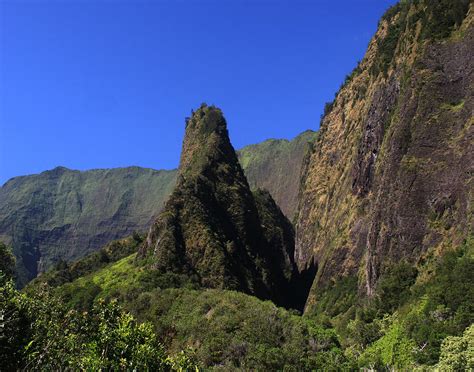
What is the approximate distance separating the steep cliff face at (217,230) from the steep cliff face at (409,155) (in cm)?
1834

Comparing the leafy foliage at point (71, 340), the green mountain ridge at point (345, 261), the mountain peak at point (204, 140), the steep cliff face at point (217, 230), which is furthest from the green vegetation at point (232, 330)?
the mountain peak at point (204, 140)

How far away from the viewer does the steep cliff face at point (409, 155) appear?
58125 mm

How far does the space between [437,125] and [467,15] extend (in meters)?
16.8

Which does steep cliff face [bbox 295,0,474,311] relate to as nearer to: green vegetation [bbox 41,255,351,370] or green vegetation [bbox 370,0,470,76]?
green vegetation [bbox 370,0,470,76]

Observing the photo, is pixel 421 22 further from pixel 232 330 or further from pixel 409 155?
pixel 232 330

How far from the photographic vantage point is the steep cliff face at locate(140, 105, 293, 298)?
319ft

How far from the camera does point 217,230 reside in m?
108

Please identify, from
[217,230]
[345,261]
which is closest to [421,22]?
[345,261]

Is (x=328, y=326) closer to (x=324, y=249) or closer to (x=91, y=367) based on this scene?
(x=324, y=249)

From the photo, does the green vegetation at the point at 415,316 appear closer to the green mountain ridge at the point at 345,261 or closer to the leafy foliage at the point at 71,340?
the green mountain ridge at the point at 345,261

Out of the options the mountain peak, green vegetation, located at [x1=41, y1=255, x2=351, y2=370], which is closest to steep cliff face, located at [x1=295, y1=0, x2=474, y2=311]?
green vegetation, located at [x1=41, y1=255, x2=351, y2=370]

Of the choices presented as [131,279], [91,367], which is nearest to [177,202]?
[131,279]

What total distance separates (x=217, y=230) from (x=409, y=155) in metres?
52.3

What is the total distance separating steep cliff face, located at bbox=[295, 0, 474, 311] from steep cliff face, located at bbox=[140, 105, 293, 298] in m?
18.3
